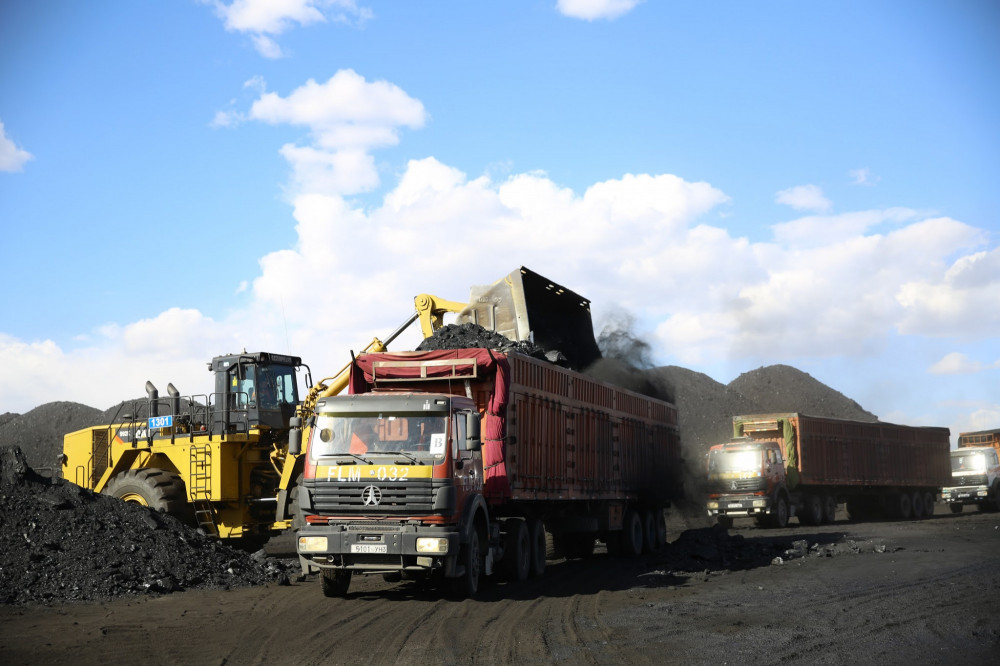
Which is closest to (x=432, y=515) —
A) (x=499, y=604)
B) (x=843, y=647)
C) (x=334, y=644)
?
(x=499, y=604)

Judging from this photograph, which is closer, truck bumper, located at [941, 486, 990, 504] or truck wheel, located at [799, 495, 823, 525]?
truck wheel, located at [799, 495, 823, 525]

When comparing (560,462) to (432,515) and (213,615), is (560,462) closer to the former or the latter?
(432,515)

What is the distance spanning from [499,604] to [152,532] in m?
6.93

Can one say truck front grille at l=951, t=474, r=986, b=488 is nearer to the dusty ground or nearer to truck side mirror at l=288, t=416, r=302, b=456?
the dusty ground

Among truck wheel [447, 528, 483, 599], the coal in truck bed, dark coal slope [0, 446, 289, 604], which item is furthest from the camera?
the coal in truck bed

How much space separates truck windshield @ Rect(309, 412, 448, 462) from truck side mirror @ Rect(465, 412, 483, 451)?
395mm

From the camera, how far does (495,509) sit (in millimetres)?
14977

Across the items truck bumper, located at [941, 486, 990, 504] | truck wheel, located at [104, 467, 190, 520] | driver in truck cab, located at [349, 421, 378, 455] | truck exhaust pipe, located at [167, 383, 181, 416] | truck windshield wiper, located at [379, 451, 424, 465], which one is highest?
truck exhaust pipe, located at [167, 383, 181, 416]

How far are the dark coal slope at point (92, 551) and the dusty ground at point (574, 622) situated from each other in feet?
2.19

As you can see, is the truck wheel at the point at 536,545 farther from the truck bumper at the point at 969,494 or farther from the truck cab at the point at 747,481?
the truck bumper at the point at 969,494

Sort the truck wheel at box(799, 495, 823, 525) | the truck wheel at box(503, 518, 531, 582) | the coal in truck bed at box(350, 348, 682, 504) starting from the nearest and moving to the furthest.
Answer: the coal in truck bed at box(350, 348, 682, 504) < the truck wheel at box(503, 518, 531, 582) < the truck wheel at box(799, 495, 823, 525)

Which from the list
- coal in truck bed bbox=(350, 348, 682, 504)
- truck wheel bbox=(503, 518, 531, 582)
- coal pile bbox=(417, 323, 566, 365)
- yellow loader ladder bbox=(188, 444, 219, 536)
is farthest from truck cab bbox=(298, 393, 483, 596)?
yellow loader ladder bbox=(188, 444, 219, 536)

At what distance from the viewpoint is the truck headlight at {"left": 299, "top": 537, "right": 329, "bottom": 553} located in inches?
507

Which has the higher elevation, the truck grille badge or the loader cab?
the loader cab
